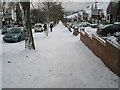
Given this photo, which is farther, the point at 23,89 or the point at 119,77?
the point at 119,77

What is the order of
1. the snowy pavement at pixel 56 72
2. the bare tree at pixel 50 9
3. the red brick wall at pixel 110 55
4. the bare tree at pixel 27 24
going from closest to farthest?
the snowy pavement at pixel 56 72 < the red brick wall at pixel 110 55 < the bare tree at pixel 27 24 < the bare tree at pixel 50 9

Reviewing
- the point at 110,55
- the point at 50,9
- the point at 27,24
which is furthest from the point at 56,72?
the point at 50,9

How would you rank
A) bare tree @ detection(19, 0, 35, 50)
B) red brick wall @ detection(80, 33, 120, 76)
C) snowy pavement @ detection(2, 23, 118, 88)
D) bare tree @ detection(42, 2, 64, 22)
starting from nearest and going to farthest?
snowy pavement @ detection(2, 23, 118, 88) < red brick wall @ detection(80, 33, 120, 76) < bare tree @ detection(19, 0, 35, 50) < bare tree @ detection(42, 2, 64, 22)

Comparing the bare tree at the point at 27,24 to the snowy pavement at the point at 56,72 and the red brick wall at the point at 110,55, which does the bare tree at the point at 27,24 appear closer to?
the snowy pavement at the point at 56,72

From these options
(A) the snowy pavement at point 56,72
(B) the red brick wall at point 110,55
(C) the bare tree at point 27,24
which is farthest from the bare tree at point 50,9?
(B) the red brick wall at point 110,55

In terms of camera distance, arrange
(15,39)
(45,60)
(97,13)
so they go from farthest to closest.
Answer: (97,13), (15,39), (45,60)

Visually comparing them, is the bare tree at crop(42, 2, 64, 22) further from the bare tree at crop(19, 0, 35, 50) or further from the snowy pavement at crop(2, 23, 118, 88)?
the snowy pavement at crop(2, 23, 118, 88)

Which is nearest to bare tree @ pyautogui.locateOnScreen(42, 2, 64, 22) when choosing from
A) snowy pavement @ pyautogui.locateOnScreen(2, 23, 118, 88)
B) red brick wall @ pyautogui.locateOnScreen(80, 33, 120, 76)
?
snowy pavement @ pyautogui.locateOnScreen(2, 23, 118, 88)

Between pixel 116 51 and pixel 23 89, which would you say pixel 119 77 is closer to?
pixel 116 51

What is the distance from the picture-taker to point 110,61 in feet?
31.4

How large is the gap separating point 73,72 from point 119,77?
5.85 feet

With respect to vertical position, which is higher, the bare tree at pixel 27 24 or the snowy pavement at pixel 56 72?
the bare tree at pixel 27 24

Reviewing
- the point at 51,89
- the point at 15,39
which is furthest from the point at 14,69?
the point at 15,39

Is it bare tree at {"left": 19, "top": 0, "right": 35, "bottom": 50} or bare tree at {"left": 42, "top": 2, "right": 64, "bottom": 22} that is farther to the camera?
bare tree at {"left": 42, "top": 2, "right": 64, "bottom": 22}
